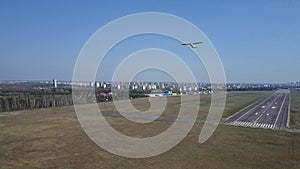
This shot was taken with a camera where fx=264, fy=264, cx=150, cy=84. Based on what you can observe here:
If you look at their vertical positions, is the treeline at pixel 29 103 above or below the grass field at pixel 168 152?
above

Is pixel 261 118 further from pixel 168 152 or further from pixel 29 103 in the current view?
pixel 29 103

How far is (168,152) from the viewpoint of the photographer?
23.4 m

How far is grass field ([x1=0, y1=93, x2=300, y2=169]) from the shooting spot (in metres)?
20.1

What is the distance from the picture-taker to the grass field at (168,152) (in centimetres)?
2009

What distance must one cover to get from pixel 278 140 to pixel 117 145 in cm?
1695

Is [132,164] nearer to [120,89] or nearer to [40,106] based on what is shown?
[40,106]

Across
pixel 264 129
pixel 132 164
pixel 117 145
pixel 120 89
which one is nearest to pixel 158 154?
pixel 132 164

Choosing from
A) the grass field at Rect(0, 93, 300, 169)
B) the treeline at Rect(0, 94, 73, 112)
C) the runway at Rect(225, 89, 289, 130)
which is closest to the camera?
the grass field at Rect(0, 93, 300, 169)

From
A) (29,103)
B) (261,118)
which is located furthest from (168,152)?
(29,103)

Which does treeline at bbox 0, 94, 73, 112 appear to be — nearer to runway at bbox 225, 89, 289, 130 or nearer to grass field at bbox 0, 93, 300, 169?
grass field at bbox 0, 93, 300, 169

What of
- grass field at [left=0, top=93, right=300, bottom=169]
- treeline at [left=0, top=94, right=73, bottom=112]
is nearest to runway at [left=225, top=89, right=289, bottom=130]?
grass field at [left=0, top=93, right=300, bottom=169]

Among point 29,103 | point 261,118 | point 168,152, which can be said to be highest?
point 29,103

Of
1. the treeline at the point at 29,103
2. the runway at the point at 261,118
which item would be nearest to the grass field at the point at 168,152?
the runway at the point at 261,118

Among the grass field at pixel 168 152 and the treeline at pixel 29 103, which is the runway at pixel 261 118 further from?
the treeline at pixel 29 103
